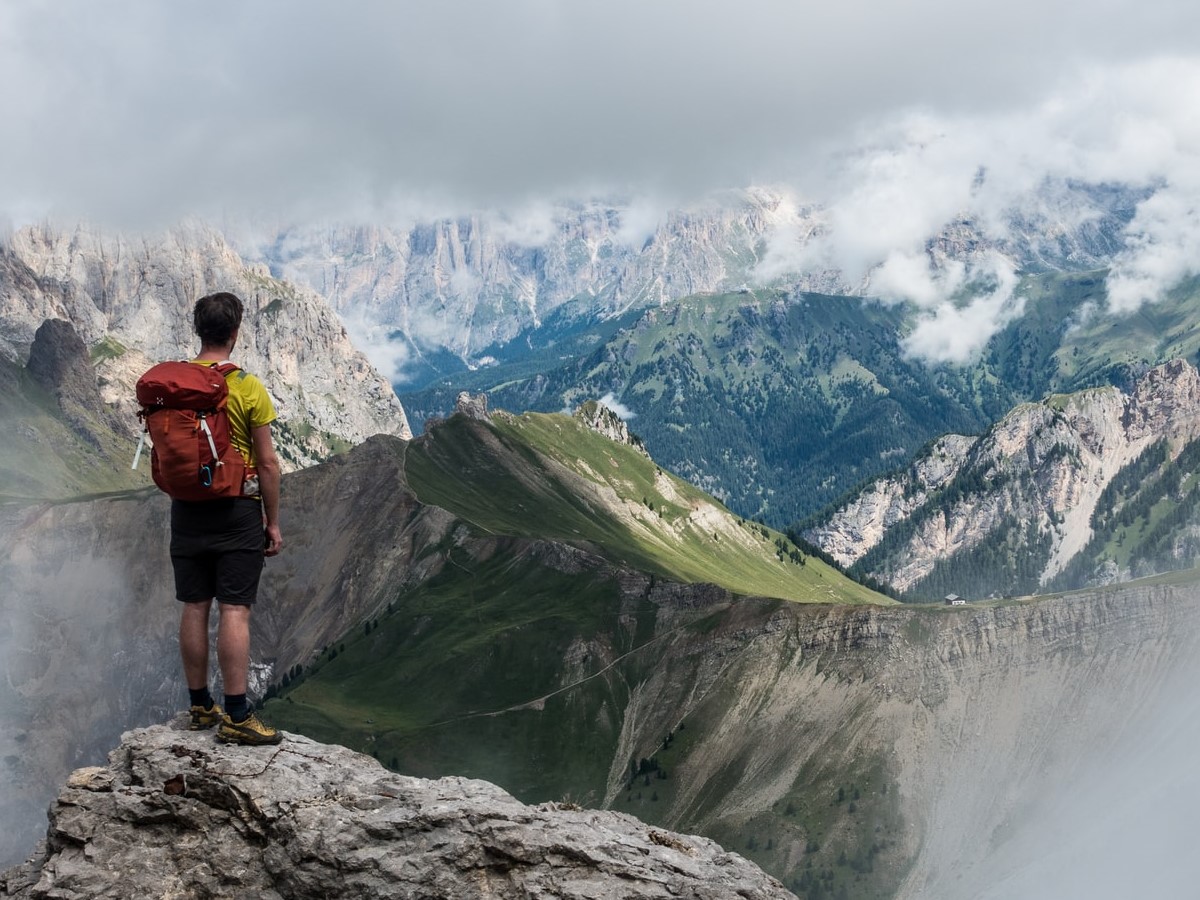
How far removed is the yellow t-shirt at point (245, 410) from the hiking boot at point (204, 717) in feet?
14.4

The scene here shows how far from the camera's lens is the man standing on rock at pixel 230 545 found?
19.8m

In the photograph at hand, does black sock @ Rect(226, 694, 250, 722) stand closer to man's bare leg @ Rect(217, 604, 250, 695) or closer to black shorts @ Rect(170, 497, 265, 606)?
man's bare leg @ Rect(217, 604, 250, 695)

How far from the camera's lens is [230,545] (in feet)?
66.0

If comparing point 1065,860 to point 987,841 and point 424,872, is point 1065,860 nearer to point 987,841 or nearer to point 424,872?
point 987,841

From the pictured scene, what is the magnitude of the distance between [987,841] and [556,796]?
63498 mm

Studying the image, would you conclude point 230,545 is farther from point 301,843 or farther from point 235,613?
point 301,843

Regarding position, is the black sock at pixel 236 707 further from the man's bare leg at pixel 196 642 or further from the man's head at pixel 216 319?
the man's head at pixel 216 319

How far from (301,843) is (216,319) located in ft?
A: 27.6

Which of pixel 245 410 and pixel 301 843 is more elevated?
pixel 245 410

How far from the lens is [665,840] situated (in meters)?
20.7

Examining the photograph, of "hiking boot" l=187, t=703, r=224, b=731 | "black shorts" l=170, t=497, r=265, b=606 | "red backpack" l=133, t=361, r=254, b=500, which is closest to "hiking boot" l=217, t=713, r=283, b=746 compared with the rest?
"hiking boot" l=187, t=703, r=224, b=731

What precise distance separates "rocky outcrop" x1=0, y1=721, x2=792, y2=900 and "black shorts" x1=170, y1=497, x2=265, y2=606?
2.50m

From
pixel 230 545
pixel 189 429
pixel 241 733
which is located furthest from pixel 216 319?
pixel 241 733

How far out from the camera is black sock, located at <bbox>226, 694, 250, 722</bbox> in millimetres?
20016
